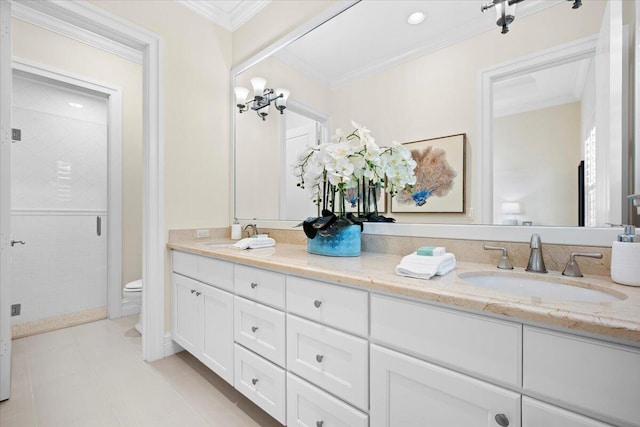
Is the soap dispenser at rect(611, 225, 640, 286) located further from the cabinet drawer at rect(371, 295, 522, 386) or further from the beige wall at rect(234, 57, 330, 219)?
the beige wall at rect(234, 57, 330, 219)

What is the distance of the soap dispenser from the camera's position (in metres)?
0.86

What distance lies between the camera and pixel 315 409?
1.16 m

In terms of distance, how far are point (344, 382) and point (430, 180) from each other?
0.95m

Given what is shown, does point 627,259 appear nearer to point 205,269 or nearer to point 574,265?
point 574,265

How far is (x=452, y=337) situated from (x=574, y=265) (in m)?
0.57

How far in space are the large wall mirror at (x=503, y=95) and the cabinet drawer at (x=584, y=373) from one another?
25.4 inches

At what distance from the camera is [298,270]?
3.87 ft

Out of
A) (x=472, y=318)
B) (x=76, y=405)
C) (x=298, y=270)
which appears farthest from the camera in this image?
(x=76, y=405)

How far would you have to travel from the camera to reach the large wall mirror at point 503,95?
1.06 meters

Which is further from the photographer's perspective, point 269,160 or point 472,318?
point 269,160

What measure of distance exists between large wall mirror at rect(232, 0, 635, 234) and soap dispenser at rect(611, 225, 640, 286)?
181 millimetres

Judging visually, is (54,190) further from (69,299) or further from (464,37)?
(464,37)

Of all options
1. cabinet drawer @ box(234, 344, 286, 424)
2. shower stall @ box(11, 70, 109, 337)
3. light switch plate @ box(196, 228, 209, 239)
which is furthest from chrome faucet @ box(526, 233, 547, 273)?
shower stall @ box(11, 70, 109, 337)

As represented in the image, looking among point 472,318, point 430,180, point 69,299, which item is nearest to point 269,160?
point 430,180
